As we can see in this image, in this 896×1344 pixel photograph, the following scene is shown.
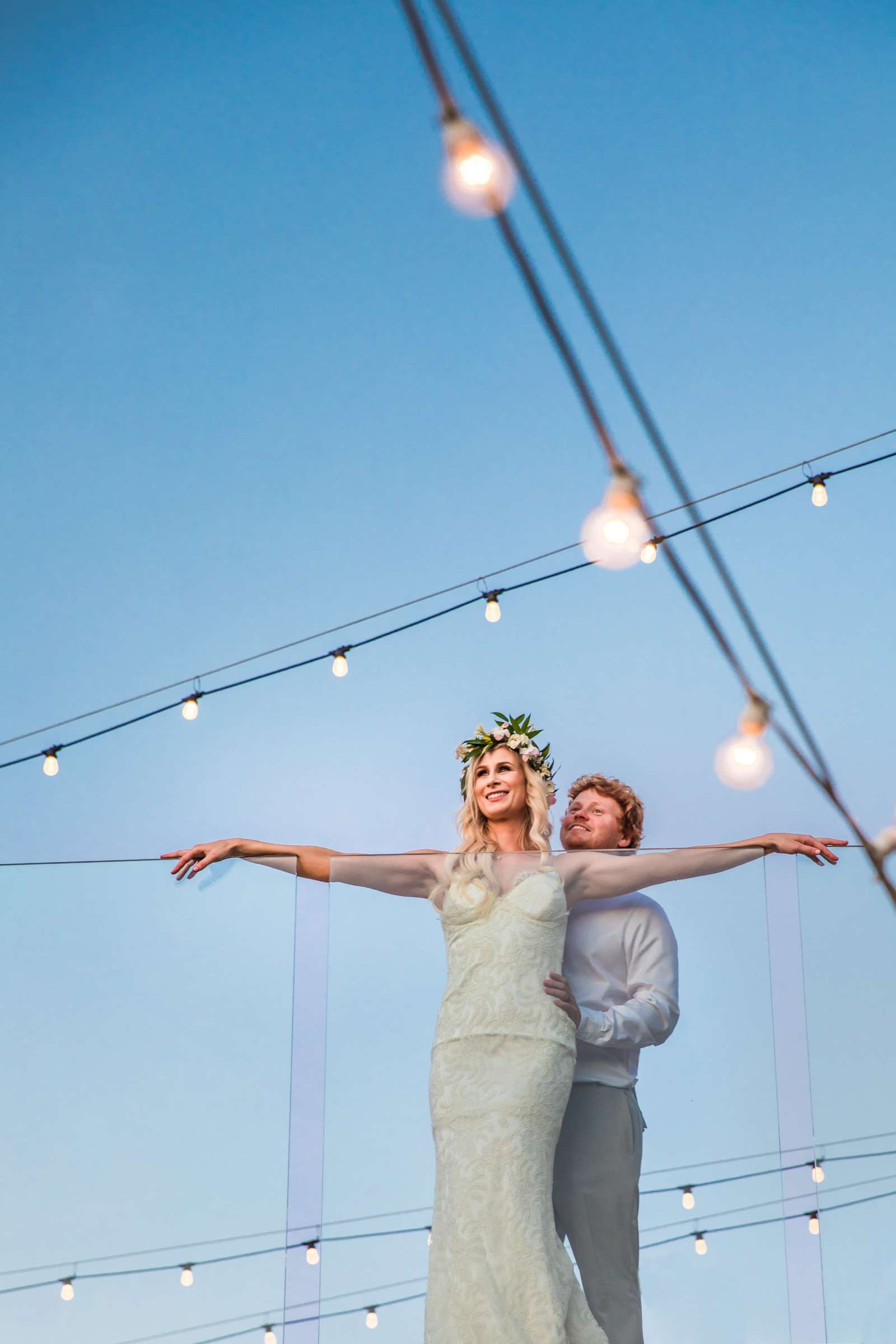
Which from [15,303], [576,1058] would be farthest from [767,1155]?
[15,303]

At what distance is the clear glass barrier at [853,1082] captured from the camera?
3.11m

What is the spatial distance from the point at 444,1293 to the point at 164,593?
15.0 ft

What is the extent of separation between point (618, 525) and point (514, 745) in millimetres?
778

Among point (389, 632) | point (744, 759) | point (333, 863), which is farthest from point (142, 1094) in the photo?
point (389, 632)

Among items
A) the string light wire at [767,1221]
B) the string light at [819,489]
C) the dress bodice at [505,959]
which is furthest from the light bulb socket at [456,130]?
the string light at [819,489]

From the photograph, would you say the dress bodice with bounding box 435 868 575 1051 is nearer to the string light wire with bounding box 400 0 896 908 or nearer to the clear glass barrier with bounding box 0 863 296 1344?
the clear glass barrier with bounding box 0 863 296 1344

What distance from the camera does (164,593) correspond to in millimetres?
6988

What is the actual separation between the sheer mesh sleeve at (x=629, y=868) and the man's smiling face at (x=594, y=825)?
61 centimetres

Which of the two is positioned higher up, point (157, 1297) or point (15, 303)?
point (15, 303)

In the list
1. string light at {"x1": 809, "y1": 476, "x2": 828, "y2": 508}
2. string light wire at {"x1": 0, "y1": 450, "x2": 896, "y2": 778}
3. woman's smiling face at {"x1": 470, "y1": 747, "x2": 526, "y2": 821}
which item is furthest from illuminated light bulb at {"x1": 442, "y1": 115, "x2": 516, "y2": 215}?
string light at {"x1": 809, "y1": 476, "x2": 828, "y2": 508}

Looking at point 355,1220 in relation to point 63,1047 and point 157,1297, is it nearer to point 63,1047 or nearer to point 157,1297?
point 157,1297

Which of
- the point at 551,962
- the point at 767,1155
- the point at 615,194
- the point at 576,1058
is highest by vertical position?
the point at 615,194

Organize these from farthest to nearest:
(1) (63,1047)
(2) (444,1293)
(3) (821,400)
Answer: (3) (821,400) < (1) (63,1047) < (2) (444,1293)

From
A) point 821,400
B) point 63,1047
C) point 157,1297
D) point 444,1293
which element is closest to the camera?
point 444,1293
